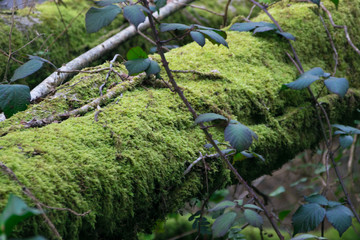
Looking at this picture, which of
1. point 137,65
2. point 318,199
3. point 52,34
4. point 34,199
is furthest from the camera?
point 52,34

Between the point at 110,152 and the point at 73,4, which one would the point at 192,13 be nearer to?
the point at 73,4

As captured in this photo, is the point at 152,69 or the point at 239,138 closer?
the point at 239,138

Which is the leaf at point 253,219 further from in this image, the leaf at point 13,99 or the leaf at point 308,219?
the leaf at point 13,99

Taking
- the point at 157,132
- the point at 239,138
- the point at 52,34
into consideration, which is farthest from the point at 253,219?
the point at 52,34

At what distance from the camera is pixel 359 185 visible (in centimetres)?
522

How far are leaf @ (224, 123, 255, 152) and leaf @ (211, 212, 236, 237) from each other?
12.4 inches

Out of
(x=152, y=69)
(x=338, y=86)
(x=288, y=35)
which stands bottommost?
(x=338, y=86)

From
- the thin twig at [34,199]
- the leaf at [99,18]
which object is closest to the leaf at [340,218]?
the thin twig at [34,199]

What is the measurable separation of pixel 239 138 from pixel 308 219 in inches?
30.0

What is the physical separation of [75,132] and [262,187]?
6713 mm

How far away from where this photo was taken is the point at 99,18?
52.6 inches

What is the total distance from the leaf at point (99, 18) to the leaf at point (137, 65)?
25 centimetres

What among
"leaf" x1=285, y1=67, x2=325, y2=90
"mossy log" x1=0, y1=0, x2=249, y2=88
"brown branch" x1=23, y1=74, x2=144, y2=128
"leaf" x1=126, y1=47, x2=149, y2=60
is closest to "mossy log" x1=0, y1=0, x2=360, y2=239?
"brown branch" x1=23, y1=74, x2=144, y2=128

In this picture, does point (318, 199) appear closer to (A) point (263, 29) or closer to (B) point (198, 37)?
Answer: (B) point (198, 37)
